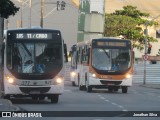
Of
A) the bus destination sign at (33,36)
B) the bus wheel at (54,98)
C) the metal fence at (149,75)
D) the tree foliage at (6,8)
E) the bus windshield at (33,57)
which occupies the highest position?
the tree foliage at (6,8)

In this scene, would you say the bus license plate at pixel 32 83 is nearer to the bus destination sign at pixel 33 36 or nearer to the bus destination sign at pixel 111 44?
the bus destination sign at pixel 33 36

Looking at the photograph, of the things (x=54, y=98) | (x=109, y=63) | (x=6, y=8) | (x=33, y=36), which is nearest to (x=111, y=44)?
(x=109, y=63)

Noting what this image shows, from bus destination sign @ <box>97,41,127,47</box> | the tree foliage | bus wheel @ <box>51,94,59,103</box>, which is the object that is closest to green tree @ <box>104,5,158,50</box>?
bus destination sign @ <box>97,41,127,47</box>

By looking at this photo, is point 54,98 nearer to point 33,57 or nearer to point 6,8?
point 33,57

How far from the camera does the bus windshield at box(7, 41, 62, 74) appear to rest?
87.1ft

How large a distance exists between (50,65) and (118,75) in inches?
452

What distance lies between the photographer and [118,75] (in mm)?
37688

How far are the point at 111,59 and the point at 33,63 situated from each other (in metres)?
11.9

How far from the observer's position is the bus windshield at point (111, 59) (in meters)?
37.8

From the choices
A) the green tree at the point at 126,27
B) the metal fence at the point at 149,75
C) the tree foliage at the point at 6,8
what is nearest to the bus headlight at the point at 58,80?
the tree foliage at the point at 6,8

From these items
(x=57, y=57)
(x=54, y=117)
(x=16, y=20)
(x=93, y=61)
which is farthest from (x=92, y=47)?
(x=16, y=20)

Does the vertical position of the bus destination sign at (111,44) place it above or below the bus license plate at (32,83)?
above

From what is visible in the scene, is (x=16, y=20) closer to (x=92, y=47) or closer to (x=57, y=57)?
(x=92, y=47)

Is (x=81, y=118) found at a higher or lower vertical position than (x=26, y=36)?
lower
